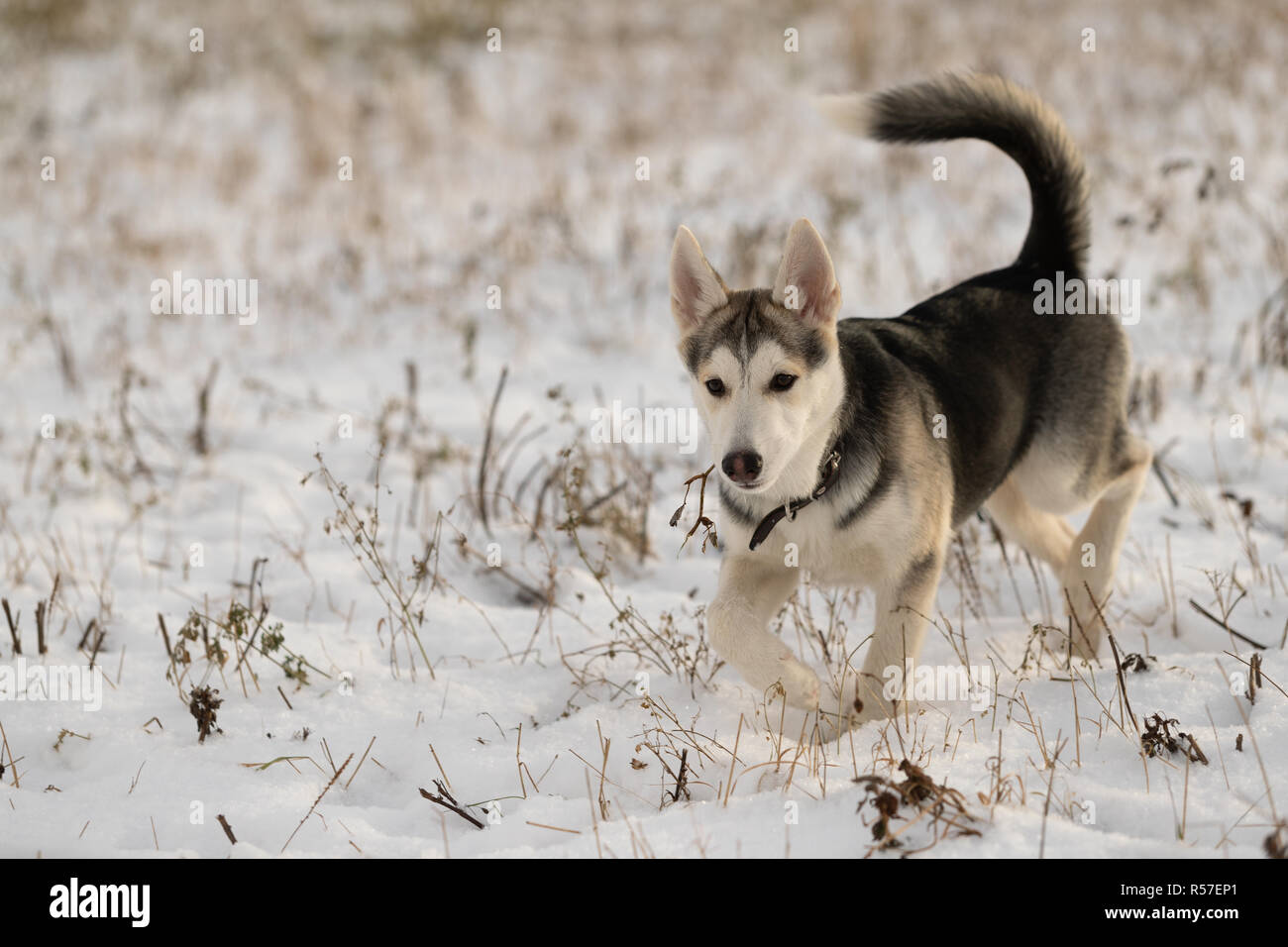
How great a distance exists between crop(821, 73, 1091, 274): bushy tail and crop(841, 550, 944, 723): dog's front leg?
5.02 ft

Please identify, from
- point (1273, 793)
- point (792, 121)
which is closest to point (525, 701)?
point (1273, 793)

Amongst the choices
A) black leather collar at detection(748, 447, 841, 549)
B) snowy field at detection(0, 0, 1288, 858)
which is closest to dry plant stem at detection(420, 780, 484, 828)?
snowy field at detection(0, 0, 1288, 858)

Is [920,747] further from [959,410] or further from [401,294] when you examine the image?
[401,294]

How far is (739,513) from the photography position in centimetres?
376

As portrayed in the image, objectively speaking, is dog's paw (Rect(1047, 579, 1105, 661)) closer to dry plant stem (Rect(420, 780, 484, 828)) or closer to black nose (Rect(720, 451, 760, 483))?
black nose (Rect(720, 451, 760, 483))

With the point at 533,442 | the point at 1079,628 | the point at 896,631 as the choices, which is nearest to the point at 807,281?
the point at 896,631

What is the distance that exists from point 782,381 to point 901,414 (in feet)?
1.62

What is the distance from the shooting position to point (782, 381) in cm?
350

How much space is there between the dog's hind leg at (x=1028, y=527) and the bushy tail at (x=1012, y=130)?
91cm

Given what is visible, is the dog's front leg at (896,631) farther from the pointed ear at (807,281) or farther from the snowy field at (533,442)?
the pointed ear at (807,281)

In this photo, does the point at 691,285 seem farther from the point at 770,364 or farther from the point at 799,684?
the point at 799,684

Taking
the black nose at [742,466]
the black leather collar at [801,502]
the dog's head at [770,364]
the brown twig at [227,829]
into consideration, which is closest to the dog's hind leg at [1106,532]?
the black leather collar at [801,502]

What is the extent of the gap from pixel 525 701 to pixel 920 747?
1.30 meters
